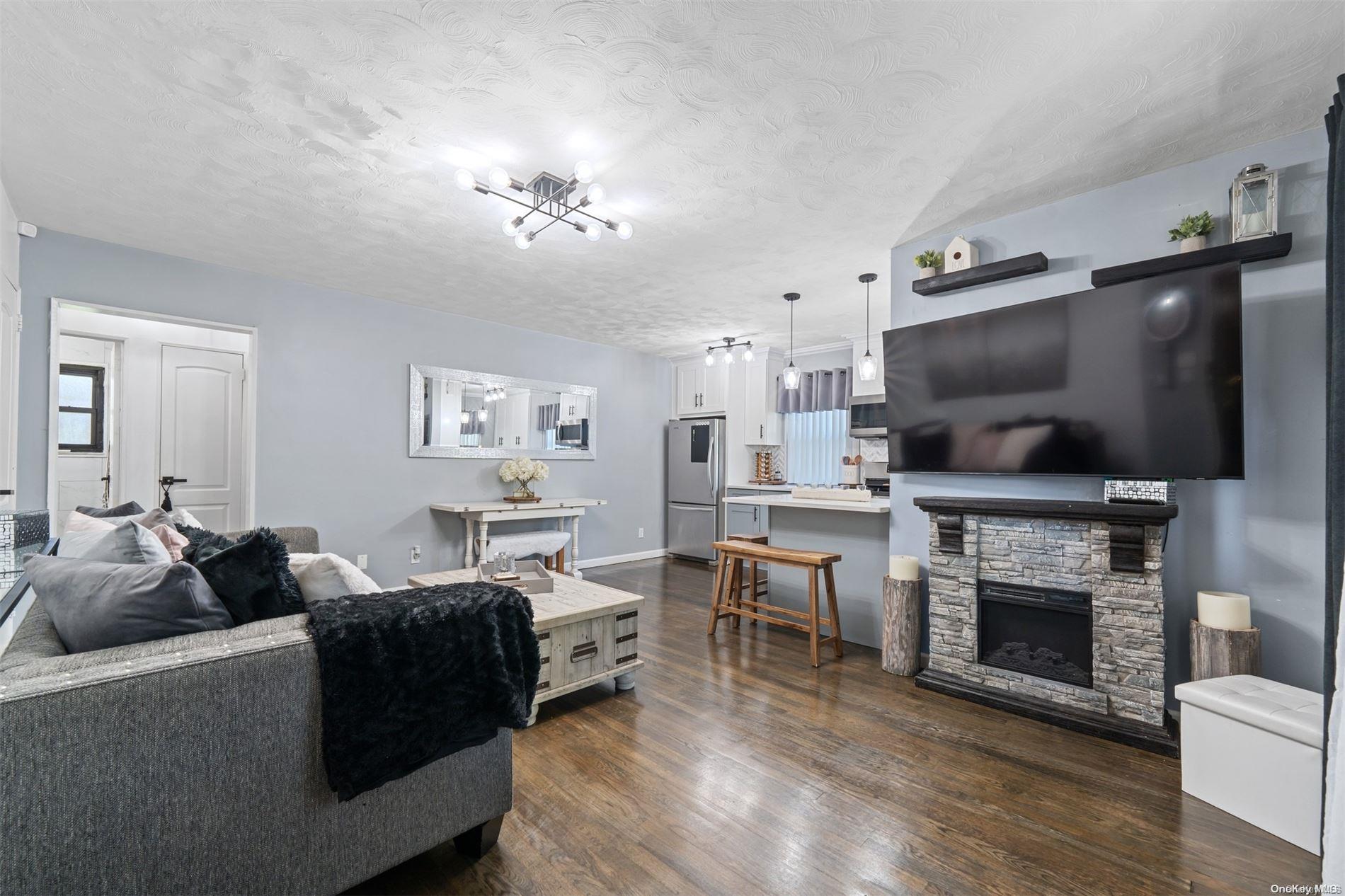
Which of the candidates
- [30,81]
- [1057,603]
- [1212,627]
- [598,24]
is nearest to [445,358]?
[30,81]

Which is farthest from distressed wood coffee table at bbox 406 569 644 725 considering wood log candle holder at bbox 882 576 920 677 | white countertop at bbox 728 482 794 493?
white countertop at bbox 728 482 794 493

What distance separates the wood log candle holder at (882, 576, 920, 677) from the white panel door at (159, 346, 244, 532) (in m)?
5.03

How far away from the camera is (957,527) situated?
3062 millimetres

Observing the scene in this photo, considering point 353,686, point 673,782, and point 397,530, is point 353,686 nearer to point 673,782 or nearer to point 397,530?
point 673,782

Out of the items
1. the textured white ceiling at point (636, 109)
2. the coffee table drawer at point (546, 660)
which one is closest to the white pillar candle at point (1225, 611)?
the textured white ceiling at point (636, 109)

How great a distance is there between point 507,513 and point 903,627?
11.1 feet

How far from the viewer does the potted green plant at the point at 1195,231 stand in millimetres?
2510

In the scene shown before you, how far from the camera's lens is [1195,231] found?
8.25 ft

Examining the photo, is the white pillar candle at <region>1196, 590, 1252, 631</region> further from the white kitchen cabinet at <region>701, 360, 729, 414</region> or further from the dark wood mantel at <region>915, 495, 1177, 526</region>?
the white kitchen cabinet at <region>701, 360, 729, 414</region>

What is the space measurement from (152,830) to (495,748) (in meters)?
0.78

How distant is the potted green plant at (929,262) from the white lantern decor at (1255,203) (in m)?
1.21

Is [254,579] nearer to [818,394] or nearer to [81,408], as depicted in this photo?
[81,408]

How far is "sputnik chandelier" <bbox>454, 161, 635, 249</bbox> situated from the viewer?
2.45 meters

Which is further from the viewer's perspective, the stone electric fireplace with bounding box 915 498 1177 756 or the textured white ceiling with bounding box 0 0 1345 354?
the stone electric fireplace with bounding box 915 498 1177 756
